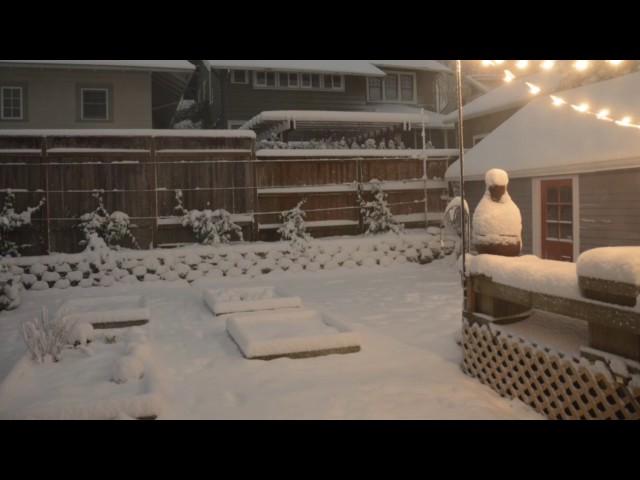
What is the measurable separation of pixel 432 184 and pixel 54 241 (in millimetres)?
10189

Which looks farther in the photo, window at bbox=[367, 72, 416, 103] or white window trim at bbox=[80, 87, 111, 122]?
window at bbox=[367, 72, 416, 103]

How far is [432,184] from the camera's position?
16531mm

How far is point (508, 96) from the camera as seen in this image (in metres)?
16.7

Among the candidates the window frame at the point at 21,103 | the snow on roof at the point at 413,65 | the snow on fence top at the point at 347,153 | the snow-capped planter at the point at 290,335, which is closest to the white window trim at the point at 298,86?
the snow on roof at the point at 413,65

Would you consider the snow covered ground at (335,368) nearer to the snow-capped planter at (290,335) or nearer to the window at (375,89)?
the snow-capped planter at (290,335)

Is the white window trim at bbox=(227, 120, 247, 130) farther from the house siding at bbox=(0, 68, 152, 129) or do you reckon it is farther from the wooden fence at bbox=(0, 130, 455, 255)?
the wooden fence at bbox=(0, 130, 455, 255)

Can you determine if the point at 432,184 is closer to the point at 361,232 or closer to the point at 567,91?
the point at 361,232

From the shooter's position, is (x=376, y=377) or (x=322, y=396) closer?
(x=322, y=396)

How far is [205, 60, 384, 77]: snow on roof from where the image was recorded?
2266 cm

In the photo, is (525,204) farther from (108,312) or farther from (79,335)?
(79,335)

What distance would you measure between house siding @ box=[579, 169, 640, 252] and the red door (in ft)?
1.54

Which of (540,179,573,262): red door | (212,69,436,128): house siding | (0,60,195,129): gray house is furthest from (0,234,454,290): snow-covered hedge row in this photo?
(212,69,436,128): house siding

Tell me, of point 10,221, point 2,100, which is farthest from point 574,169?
point 2,100

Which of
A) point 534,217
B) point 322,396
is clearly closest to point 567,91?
point 534,217
